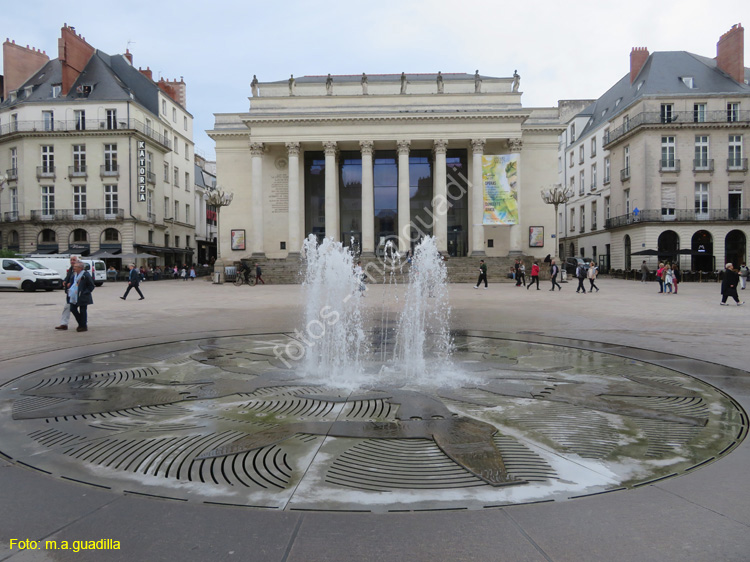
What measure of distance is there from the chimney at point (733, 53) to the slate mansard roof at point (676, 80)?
541 millimetres

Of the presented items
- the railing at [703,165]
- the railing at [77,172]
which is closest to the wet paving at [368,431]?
the railing at [703,165]

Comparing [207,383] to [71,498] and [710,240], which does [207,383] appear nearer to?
[71,498]

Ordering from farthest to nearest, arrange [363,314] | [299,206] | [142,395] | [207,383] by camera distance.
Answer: [299,206]
[363,314]
[207,383]
[142,395]

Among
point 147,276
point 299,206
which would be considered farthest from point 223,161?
point 147,276

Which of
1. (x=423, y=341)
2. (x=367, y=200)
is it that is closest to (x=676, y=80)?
(x=367, y=200)

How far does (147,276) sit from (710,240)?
49.7 m

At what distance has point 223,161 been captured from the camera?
149 ft

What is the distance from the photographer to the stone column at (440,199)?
41.4 m

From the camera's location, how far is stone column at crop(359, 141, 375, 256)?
136 feet

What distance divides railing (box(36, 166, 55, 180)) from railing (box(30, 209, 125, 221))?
3323mm

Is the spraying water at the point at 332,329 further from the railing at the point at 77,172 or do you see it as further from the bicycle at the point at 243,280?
the railing at the point at 77,172

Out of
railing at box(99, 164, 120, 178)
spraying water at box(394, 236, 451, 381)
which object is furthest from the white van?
spraying water at box(394, 236, 451, 381)

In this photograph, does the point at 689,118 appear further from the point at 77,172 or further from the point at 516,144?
the point at 77,172

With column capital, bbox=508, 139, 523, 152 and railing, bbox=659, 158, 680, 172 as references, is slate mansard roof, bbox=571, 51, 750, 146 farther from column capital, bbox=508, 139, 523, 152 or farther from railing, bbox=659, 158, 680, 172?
column capital, bbox=508, 139, 523, 152
